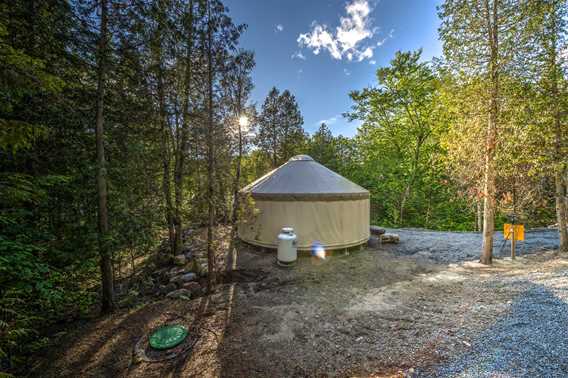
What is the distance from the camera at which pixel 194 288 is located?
440 centimetres

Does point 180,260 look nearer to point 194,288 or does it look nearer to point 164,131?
point 194,288

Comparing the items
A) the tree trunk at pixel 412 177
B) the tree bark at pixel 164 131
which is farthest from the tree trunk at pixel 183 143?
the tree trunk at pixel 412 177

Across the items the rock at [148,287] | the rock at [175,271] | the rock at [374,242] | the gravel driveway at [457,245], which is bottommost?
the rock at [148,287]

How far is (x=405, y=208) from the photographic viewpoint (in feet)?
40.5

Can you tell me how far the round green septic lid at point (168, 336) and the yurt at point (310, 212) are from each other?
124 inches

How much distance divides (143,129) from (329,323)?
17.0 ft

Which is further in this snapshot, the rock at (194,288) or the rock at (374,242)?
the rock at (374,242)

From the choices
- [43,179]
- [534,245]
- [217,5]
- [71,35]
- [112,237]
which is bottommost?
[534,245]

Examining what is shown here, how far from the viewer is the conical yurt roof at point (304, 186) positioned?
20.4 feet

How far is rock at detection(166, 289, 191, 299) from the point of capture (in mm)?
4003

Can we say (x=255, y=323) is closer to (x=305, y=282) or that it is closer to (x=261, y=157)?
(x=305, y=282)

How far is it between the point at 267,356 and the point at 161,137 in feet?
16.2

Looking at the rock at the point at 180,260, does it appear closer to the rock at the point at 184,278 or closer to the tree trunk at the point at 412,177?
the rock at the point at 184,278

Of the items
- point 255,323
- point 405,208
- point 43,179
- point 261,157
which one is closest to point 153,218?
point 43,179
